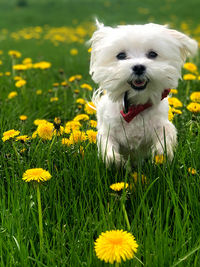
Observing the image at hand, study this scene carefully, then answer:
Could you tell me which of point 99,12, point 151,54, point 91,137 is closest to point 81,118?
point 91,137

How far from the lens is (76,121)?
117 inches

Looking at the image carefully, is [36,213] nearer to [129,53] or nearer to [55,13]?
[129,53]

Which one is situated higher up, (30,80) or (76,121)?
(30,80)

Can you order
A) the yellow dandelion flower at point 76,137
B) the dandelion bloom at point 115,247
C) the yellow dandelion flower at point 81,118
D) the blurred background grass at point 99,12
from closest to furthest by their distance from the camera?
the dandelion bloom at point 115,247 < the yellow dandelion flower at point 76,137 < the yellow dandelion flower at point 81,118 < the blurred background grass at point 99,12

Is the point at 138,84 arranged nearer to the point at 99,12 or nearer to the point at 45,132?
the point at 45,132

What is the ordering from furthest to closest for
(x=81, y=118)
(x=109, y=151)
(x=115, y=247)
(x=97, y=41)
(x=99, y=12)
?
(x=99, y=12) → (x=81, y=118) → (x=97, y=41) → (x=109, y=151) → (x=115, y=247)

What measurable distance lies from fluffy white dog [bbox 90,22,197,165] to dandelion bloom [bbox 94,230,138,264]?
0.96 metres

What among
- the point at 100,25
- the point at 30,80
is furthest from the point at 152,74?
the point at 30,80

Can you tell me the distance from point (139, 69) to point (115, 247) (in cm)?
124

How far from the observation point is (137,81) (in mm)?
2242

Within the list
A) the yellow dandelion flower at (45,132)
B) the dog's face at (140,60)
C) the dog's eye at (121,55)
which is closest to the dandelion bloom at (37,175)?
the yellow dandelion flower at (45,132)

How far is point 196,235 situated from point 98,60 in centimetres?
134

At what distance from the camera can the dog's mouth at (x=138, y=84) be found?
2.23 m

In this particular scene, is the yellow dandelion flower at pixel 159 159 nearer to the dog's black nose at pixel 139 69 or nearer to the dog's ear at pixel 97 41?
the dog's black nose at pixel 139 69
